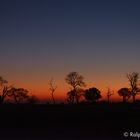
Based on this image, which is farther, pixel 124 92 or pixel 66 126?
pixel 124 92

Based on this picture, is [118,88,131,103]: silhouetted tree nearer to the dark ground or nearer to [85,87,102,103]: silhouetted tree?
[85,87,102,103]: silhouetted tree

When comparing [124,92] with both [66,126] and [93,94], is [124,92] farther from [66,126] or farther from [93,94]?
[66,126]

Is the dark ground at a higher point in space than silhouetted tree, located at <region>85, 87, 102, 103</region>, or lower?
lower

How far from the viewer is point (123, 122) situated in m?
30.5

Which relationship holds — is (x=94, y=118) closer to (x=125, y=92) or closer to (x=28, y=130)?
(x=28, y=130)

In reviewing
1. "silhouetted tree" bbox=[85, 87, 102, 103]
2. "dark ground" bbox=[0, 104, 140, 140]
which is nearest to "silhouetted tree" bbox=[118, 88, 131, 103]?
"silhouetted tree" bbox=[85, 87, 102, 103]

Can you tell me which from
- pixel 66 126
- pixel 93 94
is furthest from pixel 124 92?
pixel 66 126

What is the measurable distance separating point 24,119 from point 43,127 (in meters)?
4.40

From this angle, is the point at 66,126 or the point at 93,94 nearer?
the point at 66,126

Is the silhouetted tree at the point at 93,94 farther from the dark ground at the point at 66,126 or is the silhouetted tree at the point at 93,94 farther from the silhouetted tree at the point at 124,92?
the dark ground at the point at 66,126

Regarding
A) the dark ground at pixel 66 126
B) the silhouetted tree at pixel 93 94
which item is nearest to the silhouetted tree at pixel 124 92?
the silhouetted tree at pixel 93 94

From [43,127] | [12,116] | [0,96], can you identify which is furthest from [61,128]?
[0,96]

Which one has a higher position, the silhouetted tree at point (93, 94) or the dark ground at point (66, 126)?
the silhouetted tree at point (93, 94)

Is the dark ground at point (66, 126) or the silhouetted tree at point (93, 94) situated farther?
the silhouetted tree at point (93, 94)
